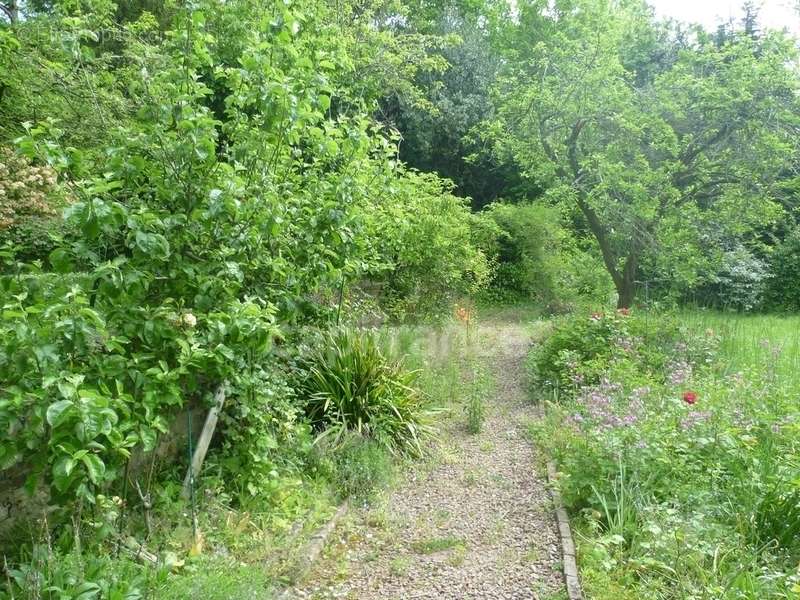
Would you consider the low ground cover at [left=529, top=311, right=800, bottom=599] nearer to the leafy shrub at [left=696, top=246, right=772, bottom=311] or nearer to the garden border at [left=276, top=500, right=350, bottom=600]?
the garden border at [left=276, top=500, right=350, bottom=600]

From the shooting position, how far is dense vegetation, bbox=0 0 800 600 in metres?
2.52

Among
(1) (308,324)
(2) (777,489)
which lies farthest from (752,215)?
(1) (308,324)

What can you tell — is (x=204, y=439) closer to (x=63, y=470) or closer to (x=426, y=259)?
(x=63, y=470)

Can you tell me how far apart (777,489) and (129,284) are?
347cm

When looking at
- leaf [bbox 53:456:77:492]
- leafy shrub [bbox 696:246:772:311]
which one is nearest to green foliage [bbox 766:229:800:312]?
leafy shrub [bbox 696:246:772:311]

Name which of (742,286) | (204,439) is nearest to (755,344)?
(204,439)

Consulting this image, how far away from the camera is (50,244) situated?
586cm

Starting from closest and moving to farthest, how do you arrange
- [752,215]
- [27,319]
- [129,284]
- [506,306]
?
[27,319]
[129,284]
[752,215]
[506,306]

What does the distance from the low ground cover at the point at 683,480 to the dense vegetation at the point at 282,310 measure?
1.0 inches

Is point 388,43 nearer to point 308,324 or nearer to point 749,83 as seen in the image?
point 749,83

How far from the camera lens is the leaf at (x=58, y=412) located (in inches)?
78.0

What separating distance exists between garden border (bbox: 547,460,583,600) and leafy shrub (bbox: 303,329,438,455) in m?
1.30

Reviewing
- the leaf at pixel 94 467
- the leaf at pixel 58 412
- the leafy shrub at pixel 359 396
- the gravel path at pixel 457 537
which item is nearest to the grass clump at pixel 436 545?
the gravel path at pixel 457 537

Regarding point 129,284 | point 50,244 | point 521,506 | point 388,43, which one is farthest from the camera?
point 388,43
